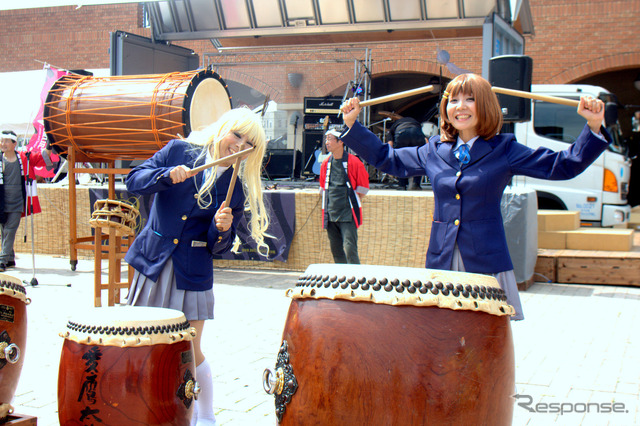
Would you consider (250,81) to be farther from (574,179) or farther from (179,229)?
(179,229)

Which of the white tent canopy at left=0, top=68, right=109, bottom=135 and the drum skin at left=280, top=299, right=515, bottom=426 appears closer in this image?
the drum skin at left=280, top=299, right=515, bottom=426

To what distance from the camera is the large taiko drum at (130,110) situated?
19.3 feet

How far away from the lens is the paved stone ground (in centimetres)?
307

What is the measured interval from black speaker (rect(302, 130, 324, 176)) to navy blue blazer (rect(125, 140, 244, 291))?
886 centimetres

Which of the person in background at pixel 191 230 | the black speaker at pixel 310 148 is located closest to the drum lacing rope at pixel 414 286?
the person in background at pixel 191 230

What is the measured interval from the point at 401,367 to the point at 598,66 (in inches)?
508

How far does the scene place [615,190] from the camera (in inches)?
Result: 372

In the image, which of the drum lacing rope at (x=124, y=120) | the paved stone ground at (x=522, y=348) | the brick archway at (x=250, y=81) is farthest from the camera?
the brick archway at (x=250, y=81)

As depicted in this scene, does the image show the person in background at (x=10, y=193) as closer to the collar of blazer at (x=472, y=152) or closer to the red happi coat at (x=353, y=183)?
the red happi coat at (x=353, y=183)

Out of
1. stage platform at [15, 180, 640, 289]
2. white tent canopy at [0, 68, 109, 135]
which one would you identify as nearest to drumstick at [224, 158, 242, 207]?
stage platform at [15, 180, 640, 289]

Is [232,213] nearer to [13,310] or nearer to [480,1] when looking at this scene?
[13,310]

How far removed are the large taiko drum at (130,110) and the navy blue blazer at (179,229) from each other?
3.24 metres

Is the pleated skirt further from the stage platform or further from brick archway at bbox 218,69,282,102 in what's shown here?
brick archway at bbox 218,69,282,102

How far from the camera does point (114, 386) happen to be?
1937 millimetres
